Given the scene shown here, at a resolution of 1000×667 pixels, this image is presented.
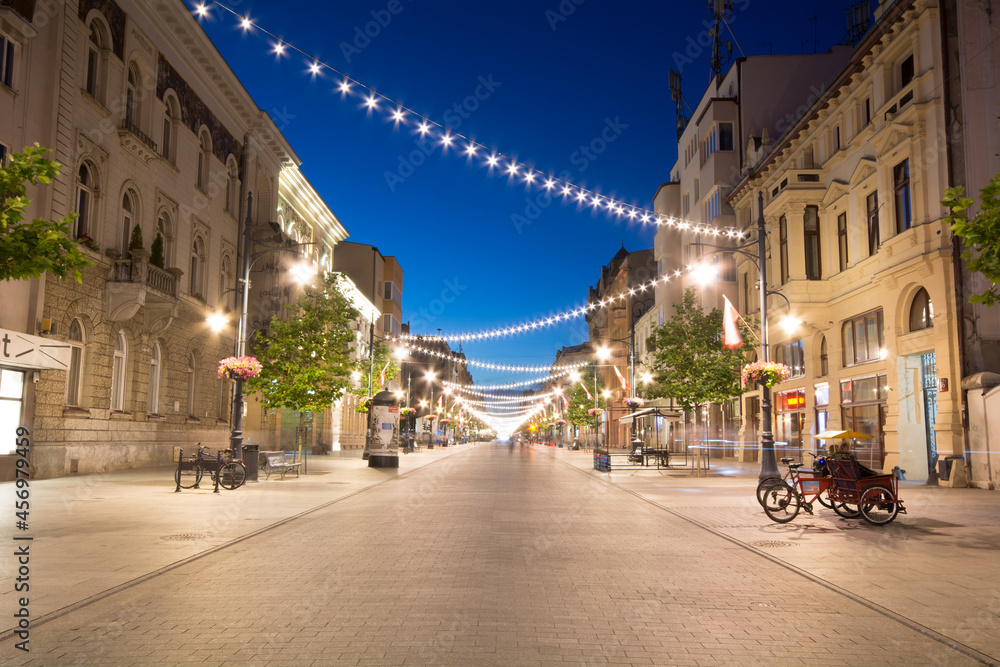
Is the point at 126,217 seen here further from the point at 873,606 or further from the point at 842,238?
the point at 873,606

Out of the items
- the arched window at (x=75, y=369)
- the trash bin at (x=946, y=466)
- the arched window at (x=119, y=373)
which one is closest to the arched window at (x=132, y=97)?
the arched window at (x=119, y=373)

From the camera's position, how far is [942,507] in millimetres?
17562

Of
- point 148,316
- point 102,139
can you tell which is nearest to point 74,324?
point 148,316

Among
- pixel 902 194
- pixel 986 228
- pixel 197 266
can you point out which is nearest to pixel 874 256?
pixel 902 194

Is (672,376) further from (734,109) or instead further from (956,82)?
(734,109)

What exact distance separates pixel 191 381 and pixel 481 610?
30.7m

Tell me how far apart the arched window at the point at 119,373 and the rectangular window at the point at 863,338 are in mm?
26335

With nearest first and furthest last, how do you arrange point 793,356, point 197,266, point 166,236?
point 166,236, point 197,266, point 793,356

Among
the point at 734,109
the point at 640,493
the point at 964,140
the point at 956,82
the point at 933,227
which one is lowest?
the point at 640,493

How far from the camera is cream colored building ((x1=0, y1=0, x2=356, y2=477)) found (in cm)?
2272

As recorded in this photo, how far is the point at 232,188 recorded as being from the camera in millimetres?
40375

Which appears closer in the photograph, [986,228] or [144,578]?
[144,578]

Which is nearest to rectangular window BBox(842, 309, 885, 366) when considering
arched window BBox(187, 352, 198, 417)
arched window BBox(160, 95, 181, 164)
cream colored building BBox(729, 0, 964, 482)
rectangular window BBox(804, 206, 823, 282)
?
cream colored building BBox(729, 0, 964, 482)

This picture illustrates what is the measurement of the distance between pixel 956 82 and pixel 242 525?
22791 mm
